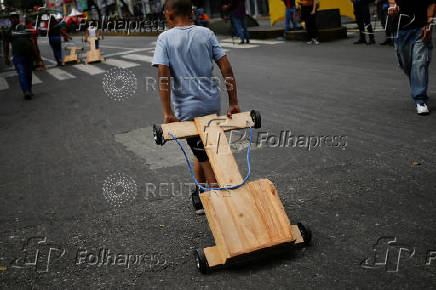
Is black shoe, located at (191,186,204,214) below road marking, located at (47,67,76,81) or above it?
below

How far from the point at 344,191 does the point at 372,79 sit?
4.95 metres

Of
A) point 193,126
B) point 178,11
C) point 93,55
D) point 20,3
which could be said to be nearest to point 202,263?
point 193,126

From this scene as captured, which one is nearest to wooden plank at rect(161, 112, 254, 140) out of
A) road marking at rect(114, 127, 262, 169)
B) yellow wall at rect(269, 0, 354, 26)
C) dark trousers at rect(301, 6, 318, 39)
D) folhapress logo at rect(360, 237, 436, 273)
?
folhapress logo at rect(360, 237, 436, 273)

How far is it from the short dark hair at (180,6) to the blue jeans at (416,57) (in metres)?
3.64

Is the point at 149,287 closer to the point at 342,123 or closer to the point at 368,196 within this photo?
the point at 368,196

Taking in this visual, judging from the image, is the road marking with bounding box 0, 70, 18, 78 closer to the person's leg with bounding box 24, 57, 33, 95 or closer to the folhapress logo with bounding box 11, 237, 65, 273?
the person's leg with bounding box 24, 57, 33, 95

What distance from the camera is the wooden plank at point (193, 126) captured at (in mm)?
3105

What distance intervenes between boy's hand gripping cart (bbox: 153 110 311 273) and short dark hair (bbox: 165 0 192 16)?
0.80 m

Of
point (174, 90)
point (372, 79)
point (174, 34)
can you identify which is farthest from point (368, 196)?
point (372, 79)

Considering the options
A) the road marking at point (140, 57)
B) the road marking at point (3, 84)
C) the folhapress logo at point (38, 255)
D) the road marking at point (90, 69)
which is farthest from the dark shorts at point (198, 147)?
the road marking at point (140, 57)

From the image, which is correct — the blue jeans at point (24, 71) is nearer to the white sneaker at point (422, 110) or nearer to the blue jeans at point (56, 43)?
the blue jeans at point (56, 43)

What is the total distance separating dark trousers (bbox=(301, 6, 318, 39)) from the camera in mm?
13992

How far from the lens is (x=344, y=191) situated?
3.88m

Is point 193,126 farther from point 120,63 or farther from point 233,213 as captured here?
point 120,63
